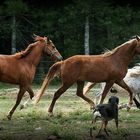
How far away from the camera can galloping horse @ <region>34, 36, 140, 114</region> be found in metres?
12.9

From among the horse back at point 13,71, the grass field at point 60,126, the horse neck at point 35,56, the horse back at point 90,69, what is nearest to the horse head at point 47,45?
the horse neck at point 35,56

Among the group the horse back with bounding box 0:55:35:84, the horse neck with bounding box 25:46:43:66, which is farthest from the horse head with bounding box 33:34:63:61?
the horse back with bounding box 0:55:35:84

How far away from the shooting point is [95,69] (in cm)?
1302

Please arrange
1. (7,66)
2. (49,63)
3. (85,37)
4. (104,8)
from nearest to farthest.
→ (104,8), (7,66), (85,37), (49,63)

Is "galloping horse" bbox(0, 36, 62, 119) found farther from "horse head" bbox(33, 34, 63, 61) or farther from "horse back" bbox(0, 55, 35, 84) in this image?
"horse head" bbox(33, 34, 63, 61)

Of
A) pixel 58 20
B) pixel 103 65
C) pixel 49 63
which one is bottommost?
pixel 49 63

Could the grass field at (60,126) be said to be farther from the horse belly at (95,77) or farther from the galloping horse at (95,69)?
the horse belly at (95,77)

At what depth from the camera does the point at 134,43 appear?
43.8 ft

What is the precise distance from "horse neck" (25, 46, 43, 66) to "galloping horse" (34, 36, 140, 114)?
1.67ft

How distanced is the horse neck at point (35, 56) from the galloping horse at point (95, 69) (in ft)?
1.67

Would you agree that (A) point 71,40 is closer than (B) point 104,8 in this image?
No

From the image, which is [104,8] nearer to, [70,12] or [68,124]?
[70,12]

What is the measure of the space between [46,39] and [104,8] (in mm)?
4967

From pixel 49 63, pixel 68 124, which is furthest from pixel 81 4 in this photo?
pixel 49 63
